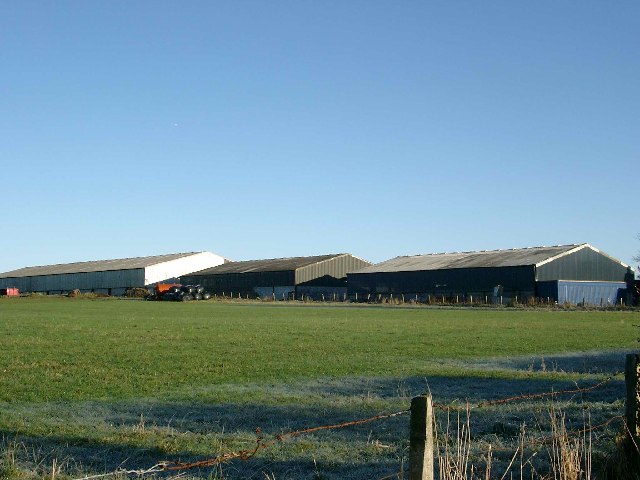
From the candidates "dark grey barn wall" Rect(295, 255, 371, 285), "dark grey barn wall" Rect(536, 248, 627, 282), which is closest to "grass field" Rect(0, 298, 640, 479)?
"dark grey barn wall" Rect(536, 248, 627, 282)

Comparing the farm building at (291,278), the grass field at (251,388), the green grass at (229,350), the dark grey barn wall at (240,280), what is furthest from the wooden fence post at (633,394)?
the dark grey barn wall at (240,280)

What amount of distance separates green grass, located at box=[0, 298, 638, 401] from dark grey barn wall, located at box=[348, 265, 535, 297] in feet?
126

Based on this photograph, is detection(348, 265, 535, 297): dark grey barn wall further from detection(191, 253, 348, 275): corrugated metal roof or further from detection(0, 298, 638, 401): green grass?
detection(0, 298, 638, 401): green grass

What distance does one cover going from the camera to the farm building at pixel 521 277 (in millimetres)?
74750

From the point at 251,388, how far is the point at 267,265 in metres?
92.4

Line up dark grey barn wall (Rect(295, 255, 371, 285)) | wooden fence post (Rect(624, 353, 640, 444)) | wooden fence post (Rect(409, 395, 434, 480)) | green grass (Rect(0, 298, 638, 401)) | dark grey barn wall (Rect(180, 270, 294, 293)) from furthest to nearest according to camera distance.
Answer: dark grey barn wall (Rect(180, 270, 294, 293))
dark grey barn wall (Rect(295, 255, 371, 285))
green grass (Rect(0, 298, 638, 401))
wooden fence post (Rect(624, 353, 640, 444))
wooden fence post (Rect(409, 395, 434, 480))

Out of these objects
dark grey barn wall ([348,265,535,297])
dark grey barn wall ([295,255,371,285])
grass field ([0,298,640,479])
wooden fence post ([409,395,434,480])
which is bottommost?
grass field ([0,298,640,479])

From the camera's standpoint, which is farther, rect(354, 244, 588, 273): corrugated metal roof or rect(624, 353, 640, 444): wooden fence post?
rect(354, 244, 588, 273): corrugated metal roof

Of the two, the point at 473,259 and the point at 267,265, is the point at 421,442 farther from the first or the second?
the point at 267,265

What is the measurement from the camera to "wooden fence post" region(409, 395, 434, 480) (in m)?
5.23

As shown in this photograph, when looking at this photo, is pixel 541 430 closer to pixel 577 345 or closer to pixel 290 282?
pixel 577 345

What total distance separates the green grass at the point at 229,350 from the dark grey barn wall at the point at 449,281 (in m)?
38.4

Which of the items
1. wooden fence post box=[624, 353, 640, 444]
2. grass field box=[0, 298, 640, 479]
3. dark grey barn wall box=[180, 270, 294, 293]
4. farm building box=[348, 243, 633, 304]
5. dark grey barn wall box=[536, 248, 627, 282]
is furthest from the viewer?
dark grey barn wall box=[180, 270, 294, 293]

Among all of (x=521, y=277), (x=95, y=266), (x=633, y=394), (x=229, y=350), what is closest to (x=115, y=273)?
(x=95, y=266)
